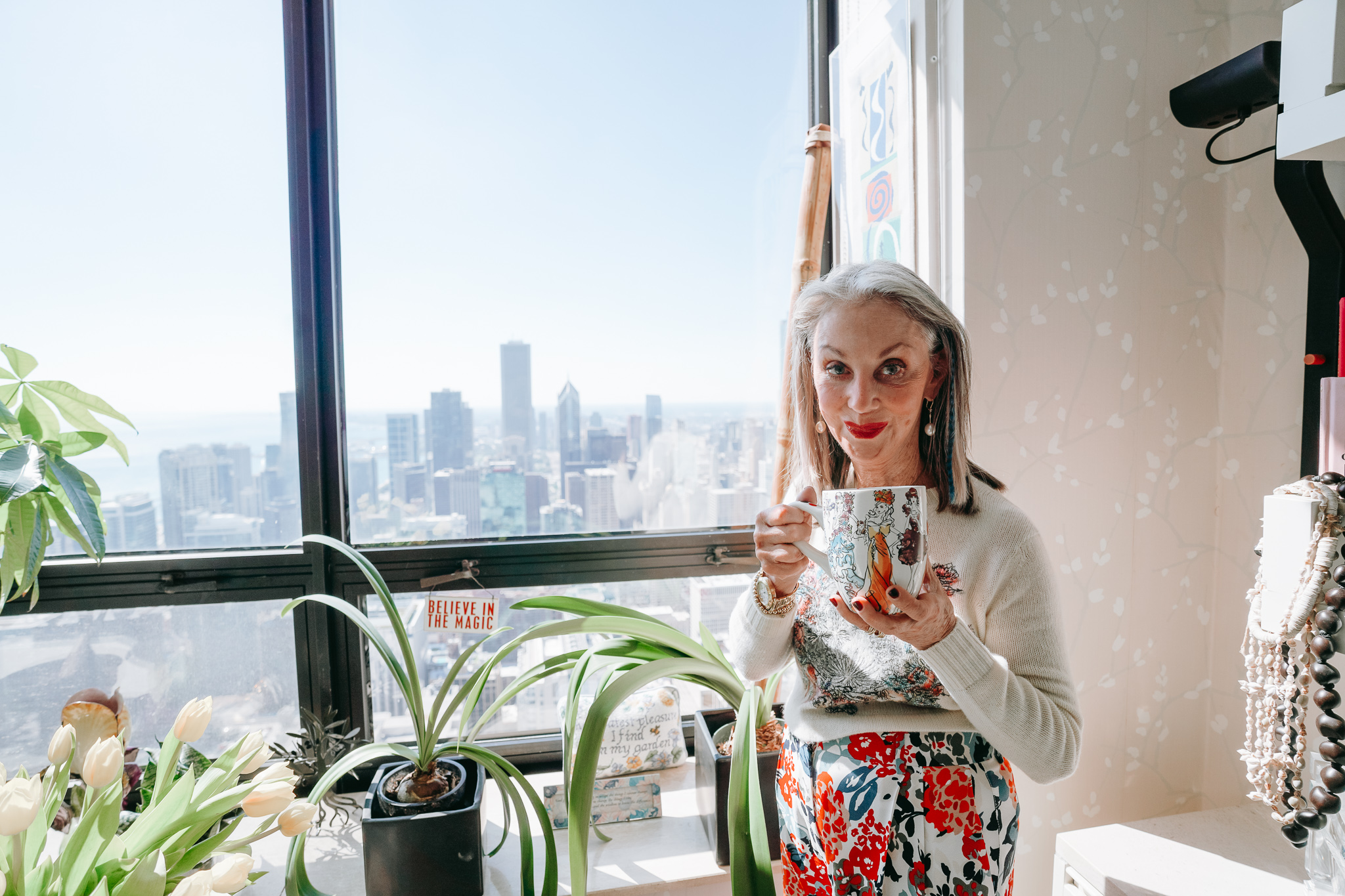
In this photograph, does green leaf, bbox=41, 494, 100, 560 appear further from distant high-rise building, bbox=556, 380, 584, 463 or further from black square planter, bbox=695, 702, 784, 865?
black square planter, bbox=695, 702, 784, 865

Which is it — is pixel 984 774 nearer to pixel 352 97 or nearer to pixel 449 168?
pixel 449 168

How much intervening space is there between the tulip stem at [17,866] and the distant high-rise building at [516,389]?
967 millimetres

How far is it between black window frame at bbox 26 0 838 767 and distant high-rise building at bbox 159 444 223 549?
6 centimetres

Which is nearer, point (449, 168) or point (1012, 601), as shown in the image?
point (1012, 601)

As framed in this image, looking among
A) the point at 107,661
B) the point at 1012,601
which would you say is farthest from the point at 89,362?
the point at 1012,601

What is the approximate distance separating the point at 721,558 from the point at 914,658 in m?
0.70

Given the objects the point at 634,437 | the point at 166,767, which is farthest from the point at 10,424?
the point at 634,437

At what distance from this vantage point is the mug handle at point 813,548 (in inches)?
26.1

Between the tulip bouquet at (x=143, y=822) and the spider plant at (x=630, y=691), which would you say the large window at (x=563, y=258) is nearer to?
the spider plant at (x=630, y=691)

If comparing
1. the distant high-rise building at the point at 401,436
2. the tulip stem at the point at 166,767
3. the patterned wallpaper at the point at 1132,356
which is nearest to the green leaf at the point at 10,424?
the tulip stem at the point at 166,767

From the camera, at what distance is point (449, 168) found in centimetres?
133

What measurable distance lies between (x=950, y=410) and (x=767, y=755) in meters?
0.64

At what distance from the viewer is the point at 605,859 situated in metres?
1.15

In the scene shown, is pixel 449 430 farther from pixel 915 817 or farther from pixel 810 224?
pixel 915 817
